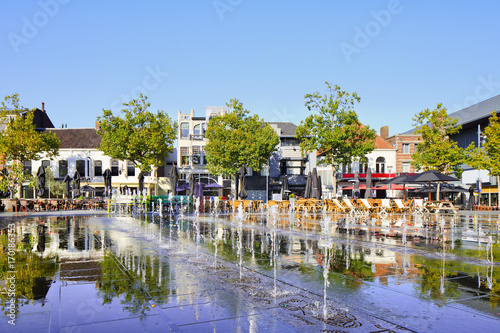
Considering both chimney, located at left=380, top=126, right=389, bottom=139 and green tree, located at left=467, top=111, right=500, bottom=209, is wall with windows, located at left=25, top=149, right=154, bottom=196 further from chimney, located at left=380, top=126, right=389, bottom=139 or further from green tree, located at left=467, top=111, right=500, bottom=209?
green tree, located at left=467, top=111, right=500, bottom=209

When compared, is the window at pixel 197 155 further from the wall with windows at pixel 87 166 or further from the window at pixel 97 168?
the window at pixel 97 168

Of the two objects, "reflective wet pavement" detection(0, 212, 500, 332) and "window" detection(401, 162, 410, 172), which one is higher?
"window" detection(401, 162, 410, 172)

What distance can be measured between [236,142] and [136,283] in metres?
36.9

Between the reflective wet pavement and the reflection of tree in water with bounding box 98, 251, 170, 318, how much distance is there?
2 cm

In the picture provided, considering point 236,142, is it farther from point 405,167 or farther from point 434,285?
point 434,285

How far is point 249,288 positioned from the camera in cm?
Answer: 595

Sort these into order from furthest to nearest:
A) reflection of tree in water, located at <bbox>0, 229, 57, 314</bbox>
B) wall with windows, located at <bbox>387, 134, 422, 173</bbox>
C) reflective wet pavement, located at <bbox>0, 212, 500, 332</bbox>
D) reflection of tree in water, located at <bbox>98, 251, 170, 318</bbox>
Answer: wall with windows, located at <bbox>387, 134, 422, 173</bbox>, reflection of tree in water, located at <bbox>0, 229, 57, 314</bbox>, reflection of tree in water, located at <bbox>98, 251, 170, 318</bbox>, reflective wet pavement, located at <bbox>0, 212, 500, 332</bbox>

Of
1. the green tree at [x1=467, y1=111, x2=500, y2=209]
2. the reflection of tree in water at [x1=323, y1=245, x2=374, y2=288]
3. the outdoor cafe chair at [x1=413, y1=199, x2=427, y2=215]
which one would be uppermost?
the green tree at [x1=467, y1=111, x2=500, y2=209]

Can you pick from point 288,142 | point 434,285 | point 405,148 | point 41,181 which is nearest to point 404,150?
point 405,148

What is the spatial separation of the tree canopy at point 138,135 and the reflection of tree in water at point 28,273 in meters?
32.5

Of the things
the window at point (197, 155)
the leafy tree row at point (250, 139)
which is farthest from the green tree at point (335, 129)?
the window at point (197, 155)

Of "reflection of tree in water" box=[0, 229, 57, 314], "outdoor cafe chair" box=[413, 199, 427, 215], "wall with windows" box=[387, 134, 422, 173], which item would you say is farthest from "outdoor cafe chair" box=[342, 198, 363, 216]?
"wall with windows" box=[387, 134, 422, 173]

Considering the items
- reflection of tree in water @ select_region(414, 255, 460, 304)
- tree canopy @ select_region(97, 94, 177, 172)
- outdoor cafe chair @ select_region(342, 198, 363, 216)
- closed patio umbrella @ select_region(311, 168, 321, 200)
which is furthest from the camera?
tree canopy @ select_region(97, 94, 177, 172)

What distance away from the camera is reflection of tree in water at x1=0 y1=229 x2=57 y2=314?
5.43 metres
